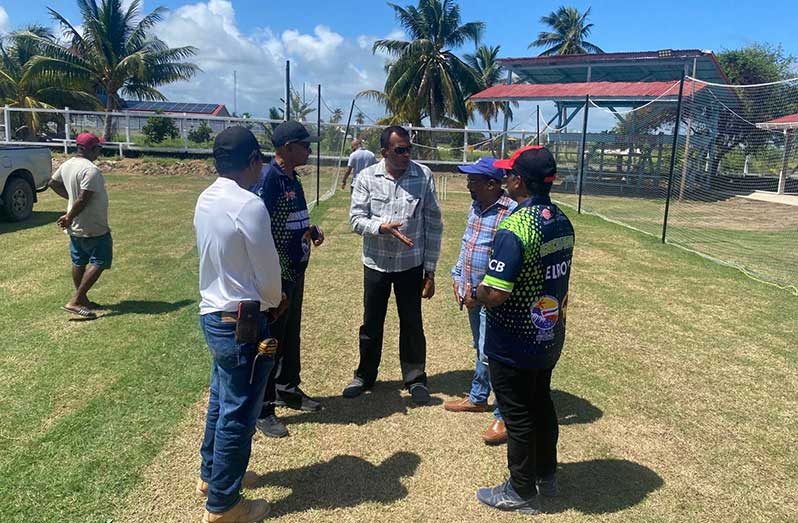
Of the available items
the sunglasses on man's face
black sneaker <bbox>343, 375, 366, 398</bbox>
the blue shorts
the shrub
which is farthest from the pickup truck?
the shrub

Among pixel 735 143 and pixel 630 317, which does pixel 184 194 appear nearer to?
pixel 630 317

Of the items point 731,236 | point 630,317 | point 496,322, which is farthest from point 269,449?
point 731,236

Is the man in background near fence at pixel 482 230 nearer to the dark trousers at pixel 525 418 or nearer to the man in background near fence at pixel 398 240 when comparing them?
the man in background near fence at pixel 398 240

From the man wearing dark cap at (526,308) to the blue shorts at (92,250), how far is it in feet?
14.7

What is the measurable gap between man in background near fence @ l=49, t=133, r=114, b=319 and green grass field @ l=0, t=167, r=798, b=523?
0.42 metres

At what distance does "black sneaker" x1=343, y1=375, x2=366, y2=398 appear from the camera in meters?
4.22

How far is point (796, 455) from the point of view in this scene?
3582 mm

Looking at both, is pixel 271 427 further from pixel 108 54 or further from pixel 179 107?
pixel 179 107

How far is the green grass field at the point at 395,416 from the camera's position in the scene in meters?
3.04

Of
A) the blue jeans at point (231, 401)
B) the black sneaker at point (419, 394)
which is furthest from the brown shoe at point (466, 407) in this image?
the blue jeans at point (231, 401)

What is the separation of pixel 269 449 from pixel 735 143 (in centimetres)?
1668

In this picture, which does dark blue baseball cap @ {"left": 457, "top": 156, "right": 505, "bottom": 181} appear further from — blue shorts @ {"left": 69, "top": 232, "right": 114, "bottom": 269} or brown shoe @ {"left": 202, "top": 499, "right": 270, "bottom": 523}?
blue shorts @ {"left": 69, "top": 232, "right": 114, "bottom": 269}

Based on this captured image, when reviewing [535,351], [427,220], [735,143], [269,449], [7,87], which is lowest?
[269,449]

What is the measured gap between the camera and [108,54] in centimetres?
2850
